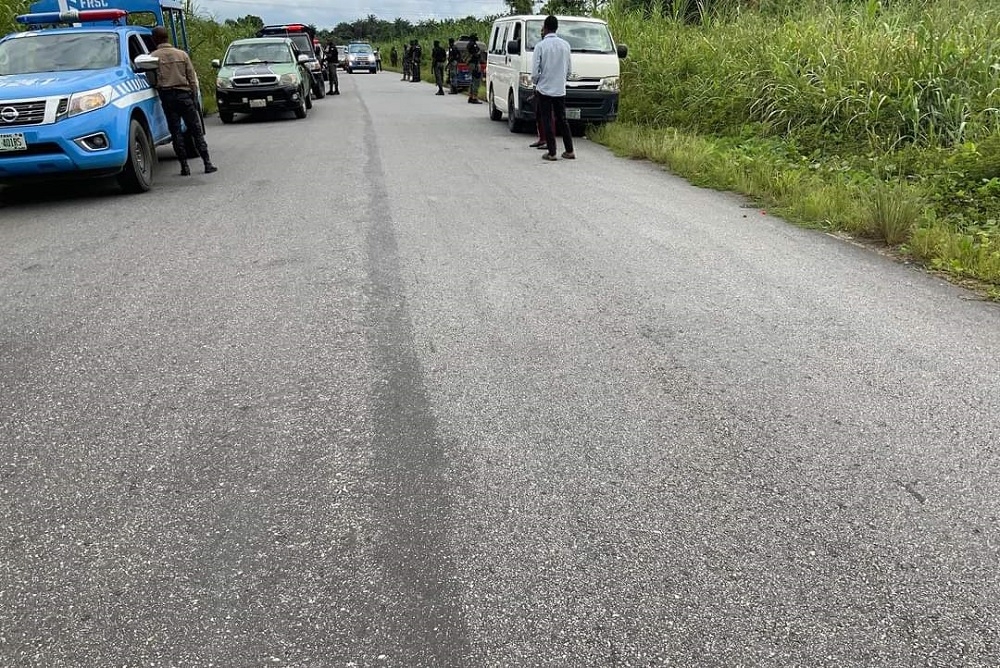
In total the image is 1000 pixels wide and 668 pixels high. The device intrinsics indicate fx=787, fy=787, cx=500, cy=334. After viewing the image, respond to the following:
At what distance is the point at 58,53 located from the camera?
9.16 m

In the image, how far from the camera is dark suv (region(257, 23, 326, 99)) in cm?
2469

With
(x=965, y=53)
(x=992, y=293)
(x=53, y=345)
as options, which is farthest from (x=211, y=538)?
(x=965, y=53)

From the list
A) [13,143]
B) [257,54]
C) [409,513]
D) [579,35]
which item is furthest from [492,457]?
[257,54]

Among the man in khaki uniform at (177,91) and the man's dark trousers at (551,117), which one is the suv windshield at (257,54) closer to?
the man in khaki uniform at (177,91)

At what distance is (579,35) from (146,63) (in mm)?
7857

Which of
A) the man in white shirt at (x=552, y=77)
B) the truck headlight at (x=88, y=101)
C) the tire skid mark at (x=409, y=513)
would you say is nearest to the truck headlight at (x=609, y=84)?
the man in white shirt at (x=552, y=77)

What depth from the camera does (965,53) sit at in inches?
399

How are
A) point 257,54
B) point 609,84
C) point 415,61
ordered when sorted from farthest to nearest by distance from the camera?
1. point 415,61
2. point 257,54
3. point 609,84

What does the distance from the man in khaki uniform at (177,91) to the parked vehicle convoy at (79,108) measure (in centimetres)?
21

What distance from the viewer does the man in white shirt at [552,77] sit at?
11.2 m

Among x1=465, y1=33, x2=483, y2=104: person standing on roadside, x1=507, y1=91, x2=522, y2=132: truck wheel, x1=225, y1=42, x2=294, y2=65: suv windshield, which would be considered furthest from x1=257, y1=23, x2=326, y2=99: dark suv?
x1=507, y1=91, x2=522, y2=132: truck wheel

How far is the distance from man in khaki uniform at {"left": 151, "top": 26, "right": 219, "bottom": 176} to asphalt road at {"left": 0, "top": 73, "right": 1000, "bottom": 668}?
13.7 ft

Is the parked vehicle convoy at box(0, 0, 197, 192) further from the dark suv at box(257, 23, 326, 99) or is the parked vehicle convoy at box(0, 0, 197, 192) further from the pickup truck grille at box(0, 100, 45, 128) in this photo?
the dark suv at box(257, 23, 326, 99)

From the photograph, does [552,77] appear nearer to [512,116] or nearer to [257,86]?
[512,116]
